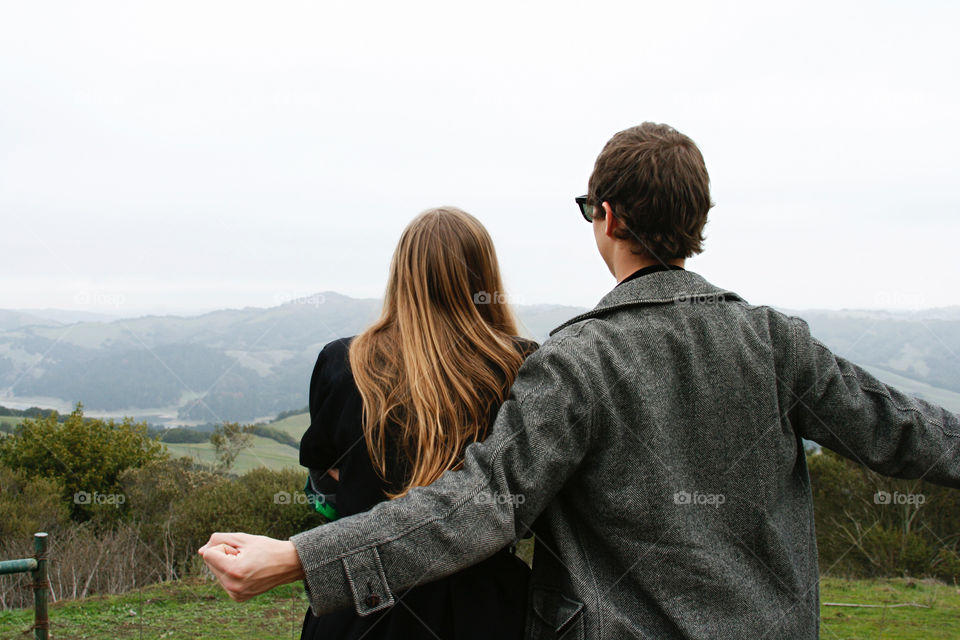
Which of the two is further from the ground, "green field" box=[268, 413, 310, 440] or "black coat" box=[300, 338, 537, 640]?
"black coat" box=[300, 338, 537, 640]

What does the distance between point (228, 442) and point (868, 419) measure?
82.5 feet

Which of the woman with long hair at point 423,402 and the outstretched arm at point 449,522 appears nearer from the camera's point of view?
the outstretched arm at point 449,522

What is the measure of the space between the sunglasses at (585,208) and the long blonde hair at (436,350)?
342 mm

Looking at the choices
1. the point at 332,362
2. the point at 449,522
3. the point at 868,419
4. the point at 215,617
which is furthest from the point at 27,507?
the point at 868,419

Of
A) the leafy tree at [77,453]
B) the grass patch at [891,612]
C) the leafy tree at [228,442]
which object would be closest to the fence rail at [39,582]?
the grass patch at [891,612]

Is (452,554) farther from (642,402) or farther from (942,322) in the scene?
(942,322)

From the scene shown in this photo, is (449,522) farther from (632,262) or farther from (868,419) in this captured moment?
(868,419)

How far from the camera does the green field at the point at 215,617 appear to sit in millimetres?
7133

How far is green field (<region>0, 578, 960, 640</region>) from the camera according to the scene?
713cm

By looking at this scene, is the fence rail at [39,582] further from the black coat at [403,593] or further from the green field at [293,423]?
the green field at [293,423]

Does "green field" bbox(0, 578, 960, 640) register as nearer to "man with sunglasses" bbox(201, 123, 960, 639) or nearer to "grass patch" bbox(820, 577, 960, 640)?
"grass patch" bbox(820, 577, 960, 640)

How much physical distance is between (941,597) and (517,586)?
12.3 metres

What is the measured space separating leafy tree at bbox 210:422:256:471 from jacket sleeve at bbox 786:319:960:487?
24867 mm

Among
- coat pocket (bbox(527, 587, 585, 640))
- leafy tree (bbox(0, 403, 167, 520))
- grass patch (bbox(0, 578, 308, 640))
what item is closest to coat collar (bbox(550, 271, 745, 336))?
coat pocket (bbox(527, 587, 585, 640))
